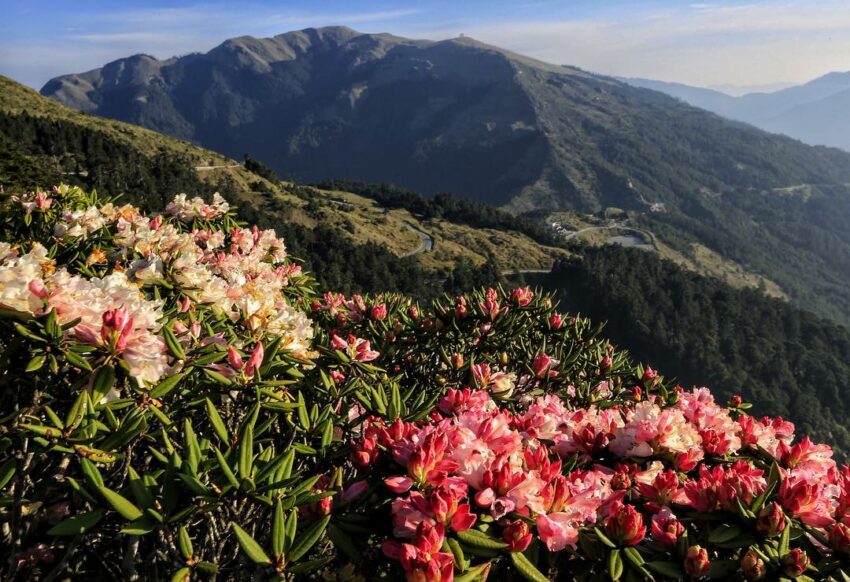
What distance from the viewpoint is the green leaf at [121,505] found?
1611mm

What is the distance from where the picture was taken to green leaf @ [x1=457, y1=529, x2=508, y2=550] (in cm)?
175

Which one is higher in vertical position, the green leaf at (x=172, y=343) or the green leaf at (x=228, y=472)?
the green leaf at (x=172, y=343)

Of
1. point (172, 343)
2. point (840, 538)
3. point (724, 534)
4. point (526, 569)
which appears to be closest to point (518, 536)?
point (526, 569)

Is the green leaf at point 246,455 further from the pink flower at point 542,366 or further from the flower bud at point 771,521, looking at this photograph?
the pink flower at point 542,366

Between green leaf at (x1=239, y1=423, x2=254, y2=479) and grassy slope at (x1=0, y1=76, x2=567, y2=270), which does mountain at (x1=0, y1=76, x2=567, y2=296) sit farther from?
green leaf at (x1=239, y1=423, x2=254, y2=479)

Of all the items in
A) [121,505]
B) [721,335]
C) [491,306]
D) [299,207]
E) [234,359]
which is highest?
[234,359]

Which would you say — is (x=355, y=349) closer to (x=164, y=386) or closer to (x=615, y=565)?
(x=164, y=386)

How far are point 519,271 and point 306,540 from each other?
75.9 metres

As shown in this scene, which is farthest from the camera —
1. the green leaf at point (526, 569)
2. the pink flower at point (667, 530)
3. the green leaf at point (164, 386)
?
the green leaf at point (164, 386)

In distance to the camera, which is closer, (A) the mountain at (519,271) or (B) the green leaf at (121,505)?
(B) the green leaf at (121,505)

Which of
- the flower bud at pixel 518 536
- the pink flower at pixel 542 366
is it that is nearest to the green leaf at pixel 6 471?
the flower bud at pixel 518 536

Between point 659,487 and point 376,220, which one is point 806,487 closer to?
point 659,487

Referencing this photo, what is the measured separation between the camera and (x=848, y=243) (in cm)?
17588

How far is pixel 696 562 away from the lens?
5.99 ft
